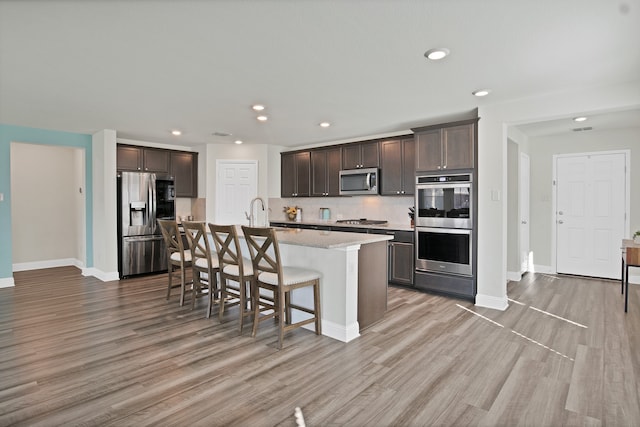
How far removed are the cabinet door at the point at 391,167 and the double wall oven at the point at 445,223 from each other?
27.9 inches

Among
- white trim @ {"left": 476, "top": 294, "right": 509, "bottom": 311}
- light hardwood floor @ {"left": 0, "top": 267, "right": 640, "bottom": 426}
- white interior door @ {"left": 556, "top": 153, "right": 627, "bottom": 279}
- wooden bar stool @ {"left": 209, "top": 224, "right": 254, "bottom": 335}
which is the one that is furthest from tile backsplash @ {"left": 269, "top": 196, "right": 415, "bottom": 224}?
wooden bar stool @ {"left": 209, "top": 224, "right": 254, "bottom": 335}

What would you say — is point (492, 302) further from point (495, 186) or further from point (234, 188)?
point (234, 188)

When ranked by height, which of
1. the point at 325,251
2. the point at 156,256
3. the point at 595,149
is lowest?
the point at 156,256

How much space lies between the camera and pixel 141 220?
19.4ft

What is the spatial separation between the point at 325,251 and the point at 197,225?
145 centimetres

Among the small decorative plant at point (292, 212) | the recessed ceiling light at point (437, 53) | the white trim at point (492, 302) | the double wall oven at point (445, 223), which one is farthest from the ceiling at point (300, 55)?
the small decorative plant at point (292, 212)

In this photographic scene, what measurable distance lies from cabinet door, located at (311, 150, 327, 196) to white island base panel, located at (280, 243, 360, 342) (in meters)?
3.22

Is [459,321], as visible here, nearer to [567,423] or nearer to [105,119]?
[567,423]

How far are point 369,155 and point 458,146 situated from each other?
66.4 inches

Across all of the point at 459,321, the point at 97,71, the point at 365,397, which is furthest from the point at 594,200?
the point at 97,71

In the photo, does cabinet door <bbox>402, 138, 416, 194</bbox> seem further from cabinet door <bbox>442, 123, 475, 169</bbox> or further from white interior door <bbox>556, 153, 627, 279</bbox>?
white interior door <bbox>556, 153, 627, 279</bbox>

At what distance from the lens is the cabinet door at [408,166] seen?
534cm

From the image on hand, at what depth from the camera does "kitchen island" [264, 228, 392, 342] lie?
3.14 meters

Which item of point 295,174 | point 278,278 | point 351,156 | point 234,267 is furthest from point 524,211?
point 234,267
